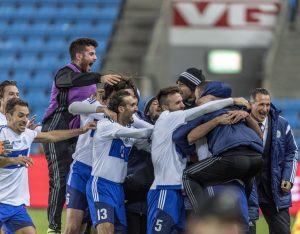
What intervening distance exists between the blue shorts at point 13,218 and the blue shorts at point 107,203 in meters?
0.67

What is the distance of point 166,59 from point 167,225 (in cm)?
1265

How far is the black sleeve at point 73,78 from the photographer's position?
32.4 ft

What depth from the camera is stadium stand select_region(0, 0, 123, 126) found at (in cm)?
2188

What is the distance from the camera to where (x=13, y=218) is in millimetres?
9641

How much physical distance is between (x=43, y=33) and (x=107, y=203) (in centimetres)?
1377

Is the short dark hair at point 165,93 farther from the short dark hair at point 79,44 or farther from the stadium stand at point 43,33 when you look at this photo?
the stadium stand at point 43,33

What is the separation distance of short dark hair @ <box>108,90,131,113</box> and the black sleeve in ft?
1.13

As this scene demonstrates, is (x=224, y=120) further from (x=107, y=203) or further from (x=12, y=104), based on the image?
(x=12, y=104)

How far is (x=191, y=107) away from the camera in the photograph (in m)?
9.71

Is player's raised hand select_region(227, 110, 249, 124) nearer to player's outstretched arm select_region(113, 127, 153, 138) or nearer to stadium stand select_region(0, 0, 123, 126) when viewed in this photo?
player's outstretched arm select_region(113, 127, 153, 138)

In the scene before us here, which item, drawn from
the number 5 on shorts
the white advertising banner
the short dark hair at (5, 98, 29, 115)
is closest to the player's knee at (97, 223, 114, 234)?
the number 5 on shorts

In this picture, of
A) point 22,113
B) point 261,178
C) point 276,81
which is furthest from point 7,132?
point 276,81

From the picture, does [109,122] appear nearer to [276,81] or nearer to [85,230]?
[85,230]

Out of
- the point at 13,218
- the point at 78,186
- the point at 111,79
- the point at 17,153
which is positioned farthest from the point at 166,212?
the point at 17,153
